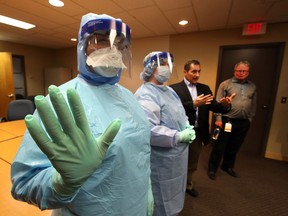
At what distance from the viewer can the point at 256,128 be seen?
9.90 ft

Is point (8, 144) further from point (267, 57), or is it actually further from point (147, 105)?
point (267, 57)

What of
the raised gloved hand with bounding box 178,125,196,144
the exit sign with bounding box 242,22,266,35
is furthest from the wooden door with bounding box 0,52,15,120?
the exit sign with bounding box 242,22,266,35

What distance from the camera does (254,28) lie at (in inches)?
102

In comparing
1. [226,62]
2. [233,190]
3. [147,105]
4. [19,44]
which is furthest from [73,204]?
[19,44]

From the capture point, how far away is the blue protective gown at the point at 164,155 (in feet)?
3.63

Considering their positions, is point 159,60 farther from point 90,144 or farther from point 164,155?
point 90,144

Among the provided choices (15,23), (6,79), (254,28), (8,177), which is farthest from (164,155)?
(6,79)

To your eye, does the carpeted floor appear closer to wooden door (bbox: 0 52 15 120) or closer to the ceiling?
the ceiling

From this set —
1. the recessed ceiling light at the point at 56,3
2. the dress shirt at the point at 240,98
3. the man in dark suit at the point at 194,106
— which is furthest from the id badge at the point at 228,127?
the recessed ceiling light at the point at 56,3

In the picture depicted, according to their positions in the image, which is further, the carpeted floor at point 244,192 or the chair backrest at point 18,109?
the chair backrest at point 18,109

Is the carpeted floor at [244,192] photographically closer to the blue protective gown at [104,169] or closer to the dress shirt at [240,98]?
the dress shirt at [240,98]

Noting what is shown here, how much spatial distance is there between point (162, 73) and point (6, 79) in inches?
176

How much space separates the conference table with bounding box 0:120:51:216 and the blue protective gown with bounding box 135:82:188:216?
0.69 meters

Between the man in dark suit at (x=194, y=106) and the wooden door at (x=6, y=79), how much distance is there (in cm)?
426
